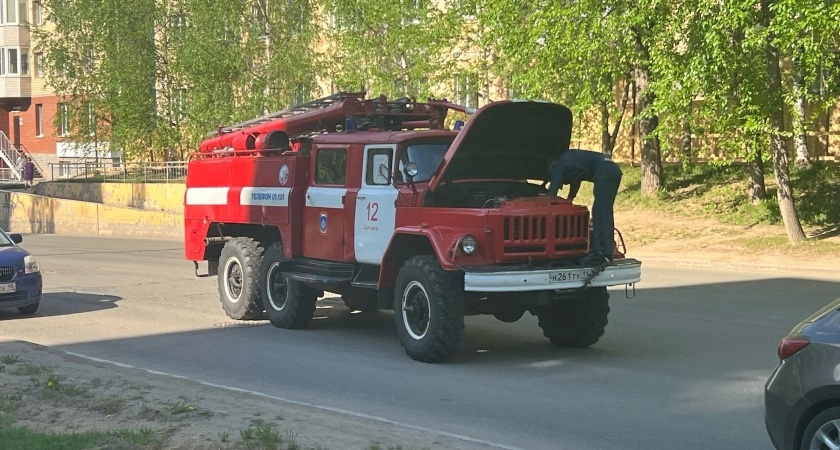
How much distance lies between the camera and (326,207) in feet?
43.6

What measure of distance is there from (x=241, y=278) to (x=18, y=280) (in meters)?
3.39

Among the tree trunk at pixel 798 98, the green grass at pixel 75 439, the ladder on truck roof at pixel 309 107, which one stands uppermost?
the tree trunk at pixel 798 98

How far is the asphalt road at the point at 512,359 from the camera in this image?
28.7 ft

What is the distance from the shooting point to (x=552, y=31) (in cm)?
2653

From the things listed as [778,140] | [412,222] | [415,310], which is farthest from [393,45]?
[415,310]

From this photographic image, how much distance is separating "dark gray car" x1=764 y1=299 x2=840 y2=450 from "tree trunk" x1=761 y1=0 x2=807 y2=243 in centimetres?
1759

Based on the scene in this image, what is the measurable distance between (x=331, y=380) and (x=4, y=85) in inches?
2502

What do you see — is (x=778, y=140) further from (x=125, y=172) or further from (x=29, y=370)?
(x=125, y=172)

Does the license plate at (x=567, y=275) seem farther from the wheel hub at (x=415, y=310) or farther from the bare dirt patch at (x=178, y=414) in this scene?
the bare dirt patch at (x=178, y=414)

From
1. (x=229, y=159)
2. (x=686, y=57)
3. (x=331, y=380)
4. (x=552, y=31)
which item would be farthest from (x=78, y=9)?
(x=331, y=380)

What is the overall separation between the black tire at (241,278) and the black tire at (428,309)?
375 centimetres

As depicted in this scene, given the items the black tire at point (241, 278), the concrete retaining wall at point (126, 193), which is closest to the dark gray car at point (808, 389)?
the black tire at point (241, 278)

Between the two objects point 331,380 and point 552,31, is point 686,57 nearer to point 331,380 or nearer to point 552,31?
point 552,31

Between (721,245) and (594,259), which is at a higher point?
(594,259)
